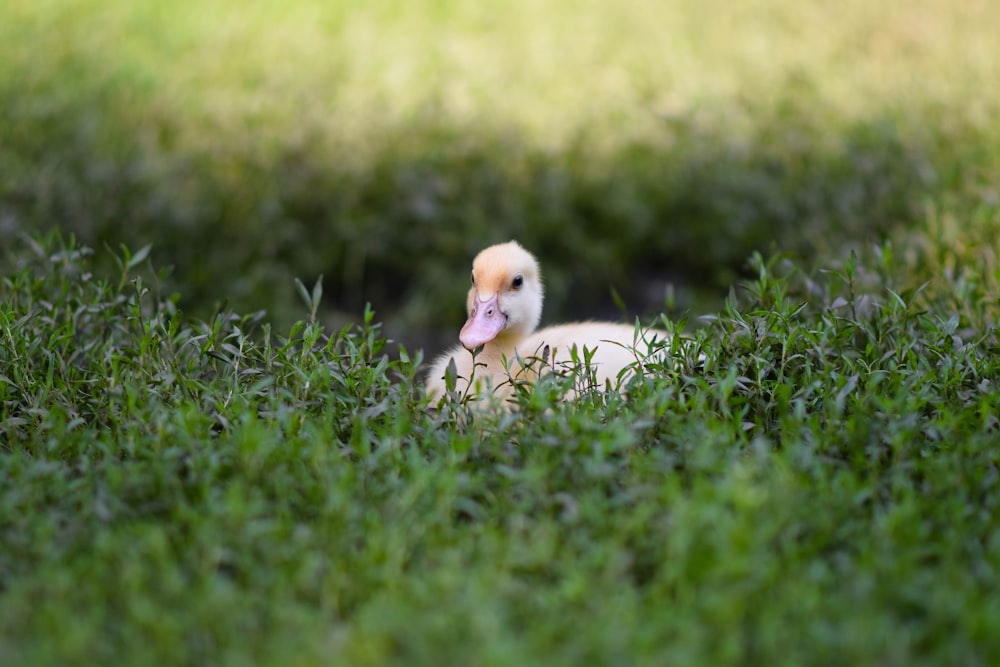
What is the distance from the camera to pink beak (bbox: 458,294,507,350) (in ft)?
13.9

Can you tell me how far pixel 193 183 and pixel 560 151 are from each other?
2317 mm

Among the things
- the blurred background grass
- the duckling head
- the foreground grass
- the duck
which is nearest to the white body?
the duck

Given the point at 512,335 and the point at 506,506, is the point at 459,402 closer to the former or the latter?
the point at 506,506

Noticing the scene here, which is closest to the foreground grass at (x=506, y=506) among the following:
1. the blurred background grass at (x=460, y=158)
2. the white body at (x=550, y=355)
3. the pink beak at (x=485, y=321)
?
the white body at (x=550, y=355)

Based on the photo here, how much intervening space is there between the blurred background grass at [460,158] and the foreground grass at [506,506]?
1948 mm

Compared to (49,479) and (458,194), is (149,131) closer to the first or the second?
(458,194)

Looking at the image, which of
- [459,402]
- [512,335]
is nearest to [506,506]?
[459,402]

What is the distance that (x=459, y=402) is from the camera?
3580mm

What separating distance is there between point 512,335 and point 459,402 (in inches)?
44.1

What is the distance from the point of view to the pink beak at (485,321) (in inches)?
166

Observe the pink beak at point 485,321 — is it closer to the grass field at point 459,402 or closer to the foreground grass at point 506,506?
the grass field at point 459,402

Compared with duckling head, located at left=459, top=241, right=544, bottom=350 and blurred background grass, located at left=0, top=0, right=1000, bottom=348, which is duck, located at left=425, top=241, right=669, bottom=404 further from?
blurred background grass, located at left=0, top=0, right=1000, bottom=348

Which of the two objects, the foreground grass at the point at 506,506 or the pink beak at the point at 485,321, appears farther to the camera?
the pink beak at the point at 485,321

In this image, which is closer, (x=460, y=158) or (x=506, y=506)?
(x=506, y=506)
